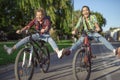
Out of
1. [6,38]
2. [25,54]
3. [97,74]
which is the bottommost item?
[6,38]

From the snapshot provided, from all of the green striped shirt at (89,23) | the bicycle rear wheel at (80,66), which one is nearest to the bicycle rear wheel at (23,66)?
A: the bicycle rear wheel at (80,66)

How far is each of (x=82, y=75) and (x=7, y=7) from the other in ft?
187

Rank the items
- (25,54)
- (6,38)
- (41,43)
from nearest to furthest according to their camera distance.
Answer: (25,54)
(41,43)
(6,38)

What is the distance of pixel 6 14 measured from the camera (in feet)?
213

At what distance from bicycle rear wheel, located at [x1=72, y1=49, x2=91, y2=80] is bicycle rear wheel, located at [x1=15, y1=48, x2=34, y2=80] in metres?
0.97

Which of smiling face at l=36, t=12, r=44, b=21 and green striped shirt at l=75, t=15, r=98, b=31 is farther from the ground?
smiling face at l=36, t=12, r=44, b=21

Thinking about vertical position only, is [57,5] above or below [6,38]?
above

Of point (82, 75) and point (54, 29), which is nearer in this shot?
point (82, 75)

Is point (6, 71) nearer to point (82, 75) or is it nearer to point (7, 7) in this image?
point (82, 75)

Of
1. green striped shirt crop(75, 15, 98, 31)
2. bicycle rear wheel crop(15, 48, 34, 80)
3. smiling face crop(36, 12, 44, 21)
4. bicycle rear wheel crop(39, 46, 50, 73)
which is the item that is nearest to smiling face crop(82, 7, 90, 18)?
green striped shirt crop(75, 15, 98, 31)

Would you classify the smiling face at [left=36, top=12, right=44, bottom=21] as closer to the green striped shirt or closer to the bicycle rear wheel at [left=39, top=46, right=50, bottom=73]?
the bicycle rear wheel at [left=39, top=46, right=50, bottom=73]

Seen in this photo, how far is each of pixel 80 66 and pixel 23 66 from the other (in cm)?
133

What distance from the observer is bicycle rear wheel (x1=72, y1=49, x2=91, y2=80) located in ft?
26.9

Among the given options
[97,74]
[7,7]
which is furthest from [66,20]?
[97,74]
